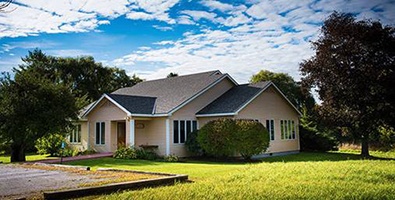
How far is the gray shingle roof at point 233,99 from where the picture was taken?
2422cm

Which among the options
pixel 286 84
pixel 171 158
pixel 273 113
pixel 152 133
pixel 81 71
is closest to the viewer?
pixel 171 158

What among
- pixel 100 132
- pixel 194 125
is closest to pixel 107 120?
pixel 100 132

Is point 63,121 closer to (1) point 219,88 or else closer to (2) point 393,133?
(1) point 219,88

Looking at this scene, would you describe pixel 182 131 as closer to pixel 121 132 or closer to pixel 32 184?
pixel 121 132

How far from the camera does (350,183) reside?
10.6 m

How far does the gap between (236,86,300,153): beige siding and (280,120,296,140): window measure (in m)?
0.23

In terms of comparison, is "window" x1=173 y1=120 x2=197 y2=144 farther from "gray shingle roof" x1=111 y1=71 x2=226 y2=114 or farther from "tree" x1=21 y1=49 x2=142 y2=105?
"tree" x1=21 y1=49 x2=142 y2=105

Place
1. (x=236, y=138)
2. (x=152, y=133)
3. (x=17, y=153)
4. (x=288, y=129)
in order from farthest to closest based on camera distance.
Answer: (x=288, y=129) < (x=152, y=133) < (x=17, y=153) < (x=236, y=138)

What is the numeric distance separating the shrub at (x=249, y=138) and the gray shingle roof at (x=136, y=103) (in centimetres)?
625

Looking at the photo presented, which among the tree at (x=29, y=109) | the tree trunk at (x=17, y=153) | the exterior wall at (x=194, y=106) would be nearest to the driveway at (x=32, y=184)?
the tree at (x=29, y=109)

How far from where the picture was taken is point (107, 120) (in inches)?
1032

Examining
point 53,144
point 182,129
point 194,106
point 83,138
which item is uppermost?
point 194,106

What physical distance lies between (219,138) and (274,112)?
6.87 meters

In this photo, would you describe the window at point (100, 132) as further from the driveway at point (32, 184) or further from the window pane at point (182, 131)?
the driveway at point (32, 184)
